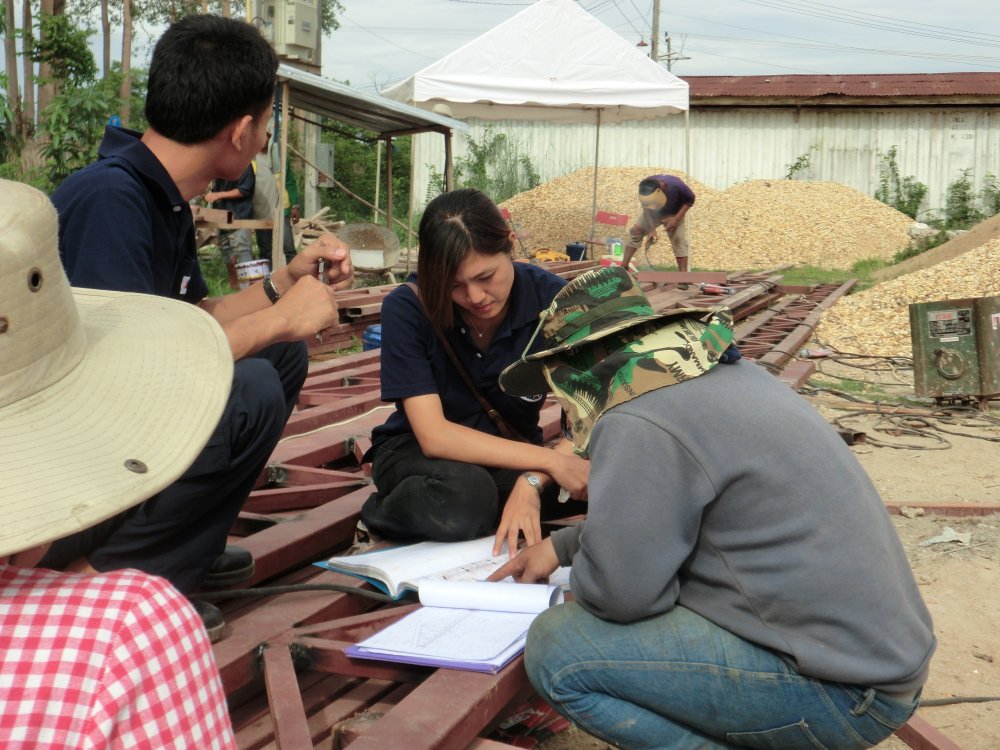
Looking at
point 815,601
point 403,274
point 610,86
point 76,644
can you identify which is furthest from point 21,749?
point 610,86

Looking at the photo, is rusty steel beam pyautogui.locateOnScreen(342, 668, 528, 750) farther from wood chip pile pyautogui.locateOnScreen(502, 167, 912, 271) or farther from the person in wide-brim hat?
wood chip pile pyautogui.locateOnScreen(502, 167, 912, 271)

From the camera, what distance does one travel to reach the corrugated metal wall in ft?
80.3

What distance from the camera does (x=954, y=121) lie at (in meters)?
24.5

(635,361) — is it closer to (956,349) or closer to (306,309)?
(306,309)

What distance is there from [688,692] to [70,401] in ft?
4.99

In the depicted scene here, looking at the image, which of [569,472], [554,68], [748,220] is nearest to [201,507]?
[569,472]

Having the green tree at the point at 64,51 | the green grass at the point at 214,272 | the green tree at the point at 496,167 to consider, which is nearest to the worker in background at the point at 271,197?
the green grass at the point at 214,272

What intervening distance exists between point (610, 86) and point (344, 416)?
1020 cm

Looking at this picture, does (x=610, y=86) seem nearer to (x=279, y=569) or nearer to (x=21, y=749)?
(x=279, y=569)

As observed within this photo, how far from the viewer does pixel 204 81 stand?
2.74m

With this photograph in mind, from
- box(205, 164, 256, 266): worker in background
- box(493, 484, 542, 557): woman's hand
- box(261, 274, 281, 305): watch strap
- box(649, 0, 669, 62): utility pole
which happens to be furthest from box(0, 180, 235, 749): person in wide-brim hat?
box(649, 0, 669, 62): utility pole

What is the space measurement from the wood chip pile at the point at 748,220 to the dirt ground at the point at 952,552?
13.5m

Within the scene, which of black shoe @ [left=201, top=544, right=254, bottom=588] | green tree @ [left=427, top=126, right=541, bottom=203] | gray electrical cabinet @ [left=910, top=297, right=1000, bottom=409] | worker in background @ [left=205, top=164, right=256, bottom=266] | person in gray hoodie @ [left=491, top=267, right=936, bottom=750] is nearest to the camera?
person in gray hoodie @ [left=491, top=267, right=936, bottom=750]

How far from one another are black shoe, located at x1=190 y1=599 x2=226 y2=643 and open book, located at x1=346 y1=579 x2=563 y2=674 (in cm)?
36
